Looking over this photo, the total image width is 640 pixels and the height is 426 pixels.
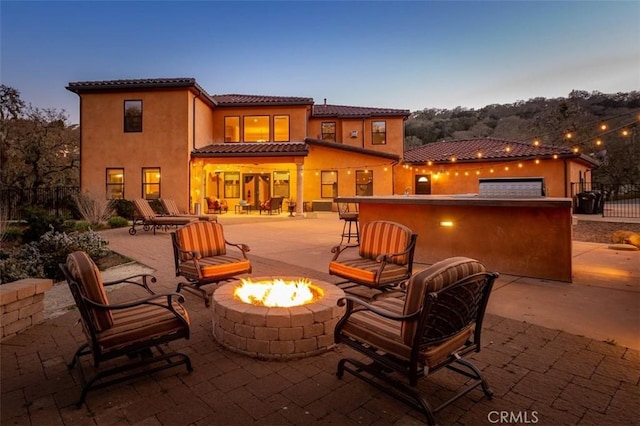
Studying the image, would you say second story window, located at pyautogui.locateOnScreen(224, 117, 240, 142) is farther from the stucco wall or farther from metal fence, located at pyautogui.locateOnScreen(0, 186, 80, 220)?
metal fence, located at pyautogui.locateOnScreen(0, 186, 80, 220)

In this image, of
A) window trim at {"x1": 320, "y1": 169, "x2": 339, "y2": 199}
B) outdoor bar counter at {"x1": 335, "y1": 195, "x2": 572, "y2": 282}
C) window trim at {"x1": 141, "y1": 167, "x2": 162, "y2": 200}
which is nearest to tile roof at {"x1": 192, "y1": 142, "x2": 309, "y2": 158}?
window trim at {"x1": 141, "y1": 167, "x2": 162, "y2": 200}

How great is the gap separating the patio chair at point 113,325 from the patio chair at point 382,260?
2438 mm

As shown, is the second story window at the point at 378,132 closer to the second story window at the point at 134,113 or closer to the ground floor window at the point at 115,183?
the second story window at the point at 134,113

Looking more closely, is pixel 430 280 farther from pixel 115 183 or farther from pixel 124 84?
pixel 124 84

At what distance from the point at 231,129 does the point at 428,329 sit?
22.5 metres

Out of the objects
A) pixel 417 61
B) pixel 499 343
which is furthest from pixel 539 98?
pixel 499 343

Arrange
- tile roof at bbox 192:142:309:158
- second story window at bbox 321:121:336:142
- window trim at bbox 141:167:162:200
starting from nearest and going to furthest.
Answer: window trim at bbox 141:167:162:200 → tile roof at bbox 192:142:309:158 → second story window at bbox 321:121:336:142

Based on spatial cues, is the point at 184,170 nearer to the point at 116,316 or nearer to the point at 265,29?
the point at 265,29

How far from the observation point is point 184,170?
58.2 ft

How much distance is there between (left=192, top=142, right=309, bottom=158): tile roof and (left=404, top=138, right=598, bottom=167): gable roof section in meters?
7.78

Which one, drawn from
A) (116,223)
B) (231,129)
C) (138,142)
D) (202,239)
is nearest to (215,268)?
(202,239)

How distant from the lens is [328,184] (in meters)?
22.4

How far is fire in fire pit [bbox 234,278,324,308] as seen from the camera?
12.1 feet

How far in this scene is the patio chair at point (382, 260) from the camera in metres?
4.62
